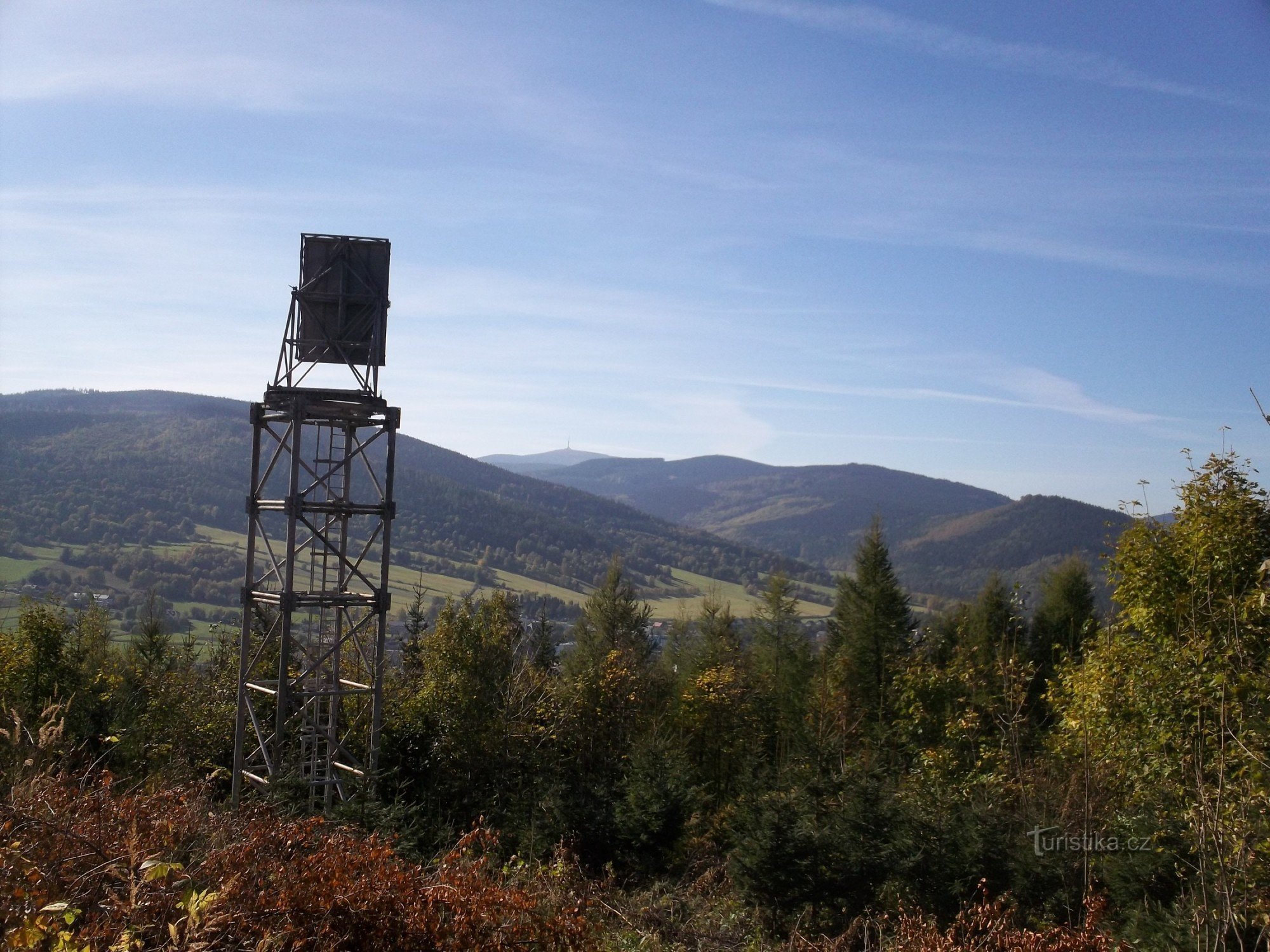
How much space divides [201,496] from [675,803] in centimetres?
7530

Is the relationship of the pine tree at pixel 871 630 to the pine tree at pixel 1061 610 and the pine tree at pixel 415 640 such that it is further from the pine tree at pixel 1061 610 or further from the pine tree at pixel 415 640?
the pine tree at pixel 415 640

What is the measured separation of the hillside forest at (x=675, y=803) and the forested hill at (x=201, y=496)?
35374 mm

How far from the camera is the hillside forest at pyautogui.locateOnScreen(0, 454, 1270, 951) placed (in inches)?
195

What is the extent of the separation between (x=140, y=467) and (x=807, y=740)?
77110mm

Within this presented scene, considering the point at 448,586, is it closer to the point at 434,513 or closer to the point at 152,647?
the point at 434,513

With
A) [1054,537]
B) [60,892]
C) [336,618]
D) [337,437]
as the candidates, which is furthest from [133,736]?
[1054,537]

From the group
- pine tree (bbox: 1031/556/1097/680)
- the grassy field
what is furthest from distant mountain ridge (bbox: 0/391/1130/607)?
pine tree (bbox: 1031/556/1097/680)

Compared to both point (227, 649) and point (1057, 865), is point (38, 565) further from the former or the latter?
point (1057, 865)

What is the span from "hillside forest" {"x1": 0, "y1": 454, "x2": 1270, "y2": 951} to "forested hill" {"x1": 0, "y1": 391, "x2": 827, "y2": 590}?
35.4 meters

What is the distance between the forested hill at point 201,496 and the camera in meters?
68.4

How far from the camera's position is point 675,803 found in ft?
43.5

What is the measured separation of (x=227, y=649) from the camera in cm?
2052

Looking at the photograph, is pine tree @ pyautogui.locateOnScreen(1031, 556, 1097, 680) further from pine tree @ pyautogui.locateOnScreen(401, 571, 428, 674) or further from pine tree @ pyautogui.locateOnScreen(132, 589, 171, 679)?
pine tree @ pyautogui.locateOnScreen(132, 589, 171, 679)

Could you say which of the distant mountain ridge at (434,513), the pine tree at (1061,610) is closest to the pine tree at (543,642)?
the distant mountain ridge at (434,513)
